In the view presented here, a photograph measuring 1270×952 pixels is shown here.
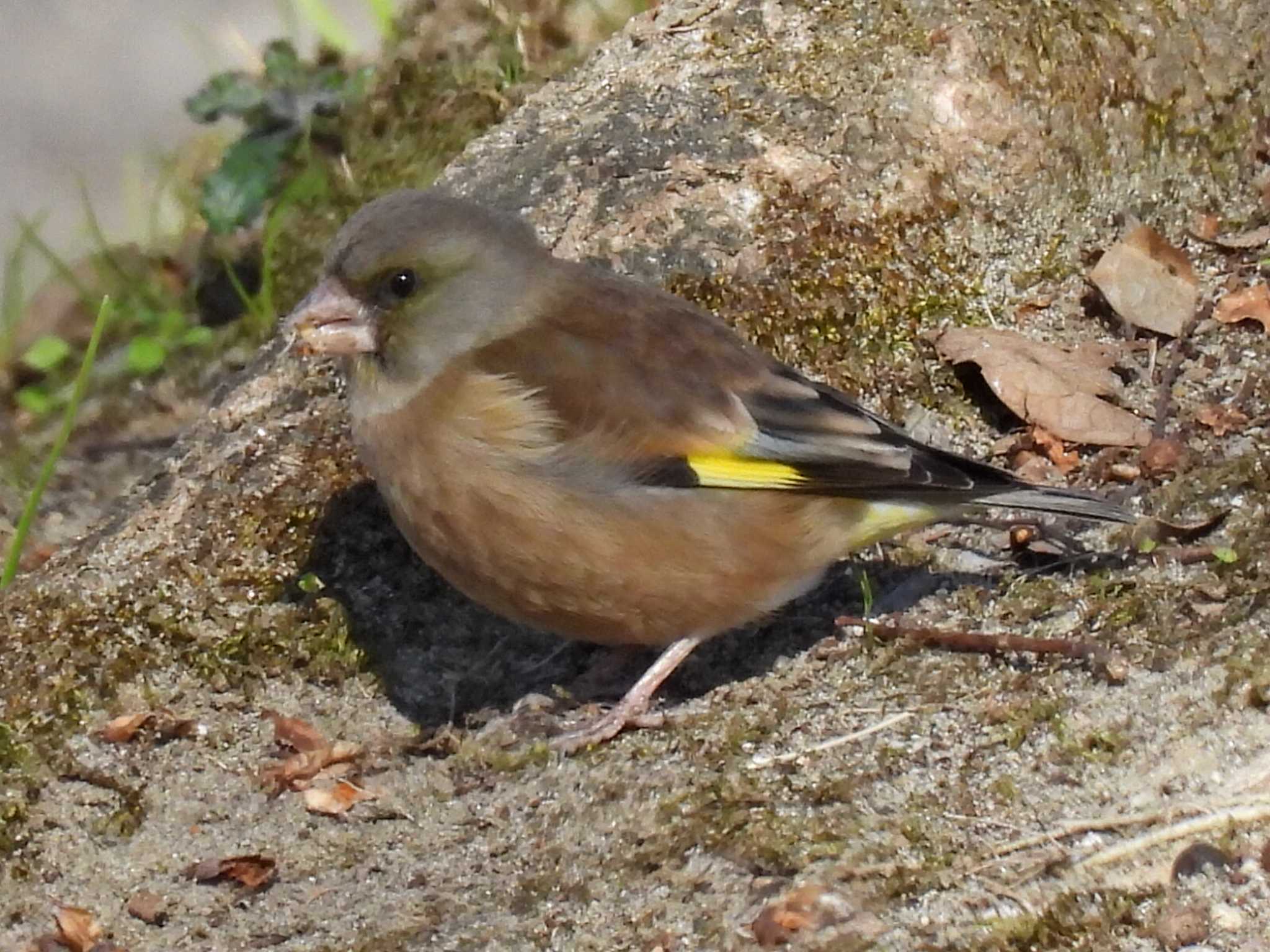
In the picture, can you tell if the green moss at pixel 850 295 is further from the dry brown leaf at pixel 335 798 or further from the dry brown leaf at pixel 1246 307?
the dry brown leaf at pixel 335 798

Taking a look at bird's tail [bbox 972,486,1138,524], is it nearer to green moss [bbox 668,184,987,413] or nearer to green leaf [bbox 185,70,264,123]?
green moss [bbox 668,184,987,413]

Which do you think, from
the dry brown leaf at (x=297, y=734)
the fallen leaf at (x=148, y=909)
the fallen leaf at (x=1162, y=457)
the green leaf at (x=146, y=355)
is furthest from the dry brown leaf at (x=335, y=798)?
the green leaf at (x=146, y=355)

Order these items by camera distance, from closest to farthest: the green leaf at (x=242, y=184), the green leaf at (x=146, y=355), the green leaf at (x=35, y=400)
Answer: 1. the green leaf at (x=242, y=184)
2. the green leaf at (x=146, y=355)
3. the green leaf at (x=35, y=400)

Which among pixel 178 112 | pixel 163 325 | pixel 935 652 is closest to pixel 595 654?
pixel 935 652

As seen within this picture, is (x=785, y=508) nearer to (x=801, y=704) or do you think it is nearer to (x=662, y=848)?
(x=801, y=704)

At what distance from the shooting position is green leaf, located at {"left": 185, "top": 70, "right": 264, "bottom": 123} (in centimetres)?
658

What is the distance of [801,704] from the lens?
150 inches

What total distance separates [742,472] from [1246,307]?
5.22 ft

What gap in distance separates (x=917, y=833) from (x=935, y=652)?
28.3 inches

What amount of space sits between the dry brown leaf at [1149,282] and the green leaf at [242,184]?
10.4ft

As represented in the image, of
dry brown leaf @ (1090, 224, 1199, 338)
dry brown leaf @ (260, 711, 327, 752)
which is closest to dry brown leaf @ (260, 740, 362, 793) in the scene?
dry brown leaf @ (260, 711, 327, 752)

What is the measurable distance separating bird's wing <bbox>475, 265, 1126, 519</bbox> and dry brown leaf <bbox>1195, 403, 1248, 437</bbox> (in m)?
0.56

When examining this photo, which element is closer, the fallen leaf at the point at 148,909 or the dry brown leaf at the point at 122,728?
the fallen leaf at the point at 148,909

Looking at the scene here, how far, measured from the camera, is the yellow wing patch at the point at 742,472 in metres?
3.96
